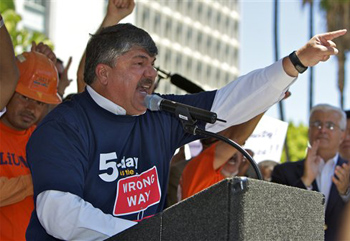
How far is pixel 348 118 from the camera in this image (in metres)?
7.37

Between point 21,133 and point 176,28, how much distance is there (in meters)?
64.9

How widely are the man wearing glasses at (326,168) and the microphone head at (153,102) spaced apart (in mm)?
2425

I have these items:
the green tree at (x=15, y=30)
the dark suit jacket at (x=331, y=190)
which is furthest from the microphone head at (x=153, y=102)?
the green tree at (x=15, y=30)

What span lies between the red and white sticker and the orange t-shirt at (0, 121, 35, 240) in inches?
47.5

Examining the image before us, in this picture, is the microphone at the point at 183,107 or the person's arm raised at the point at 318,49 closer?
the microphone at the point at 183,107

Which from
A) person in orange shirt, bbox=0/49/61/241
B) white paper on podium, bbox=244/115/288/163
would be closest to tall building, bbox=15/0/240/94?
white paper on podium, bbox=244/115/288/163

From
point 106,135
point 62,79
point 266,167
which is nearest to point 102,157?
point 106,135

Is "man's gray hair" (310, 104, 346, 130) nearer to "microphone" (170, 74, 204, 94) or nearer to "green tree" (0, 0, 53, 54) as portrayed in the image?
"microphone" (170, 74, 204, 94)

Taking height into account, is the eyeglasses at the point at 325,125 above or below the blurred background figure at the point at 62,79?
below

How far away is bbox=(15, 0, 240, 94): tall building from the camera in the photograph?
4897cm

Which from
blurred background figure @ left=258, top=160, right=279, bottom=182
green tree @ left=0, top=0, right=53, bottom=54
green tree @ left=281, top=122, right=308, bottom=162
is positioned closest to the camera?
blurred background figure @ left=258, top=160, right=279, bottom=182

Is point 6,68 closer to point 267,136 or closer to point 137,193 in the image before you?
point 137,193

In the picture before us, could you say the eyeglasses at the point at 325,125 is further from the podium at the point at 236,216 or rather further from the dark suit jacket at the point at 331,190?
the podium at the point at 236,216

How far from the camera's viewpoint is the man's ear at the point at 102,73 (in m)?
3.88
